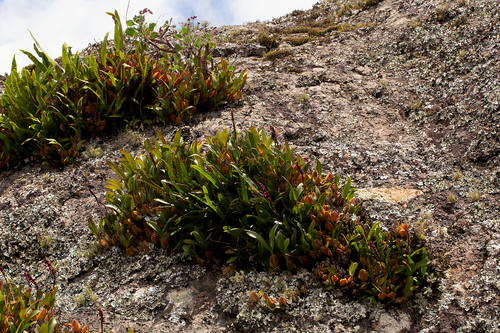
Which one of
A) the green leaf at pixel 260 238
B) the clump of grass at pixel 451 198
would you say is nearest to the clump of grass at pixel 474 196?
the clump of grass at pixel 451 198

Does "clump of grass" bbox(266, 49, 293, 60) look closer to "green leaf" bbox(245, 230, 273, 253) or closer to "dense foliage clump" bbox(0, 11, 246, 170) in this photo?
"dense foliage clump" bbox(0, 11, 246, 170)

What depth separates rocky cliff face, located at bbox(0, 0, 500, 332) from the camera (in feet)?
8.65

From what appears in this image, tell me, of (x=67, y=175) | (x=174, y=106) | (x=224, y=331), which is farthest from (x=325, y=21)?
(x=224, y=331)

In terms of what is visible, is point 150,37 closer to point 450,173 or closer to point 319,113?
point 319,113

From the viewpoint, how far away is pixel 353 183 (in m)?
3.71

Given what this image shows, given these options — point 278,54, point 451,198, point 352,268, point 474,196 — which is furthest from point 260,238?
point 278,54

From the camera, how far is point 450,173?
3562 mm

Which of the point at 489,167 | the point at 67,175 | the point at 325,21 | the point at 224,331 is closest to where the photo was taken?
the point at 224,331

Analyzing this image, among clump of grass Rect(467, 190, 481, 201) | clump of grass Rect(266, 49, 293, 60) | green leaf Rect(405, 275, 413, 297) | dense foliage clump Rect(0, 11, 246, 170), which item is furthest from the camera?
clump of grass Rect(266, 49, 293, 60)

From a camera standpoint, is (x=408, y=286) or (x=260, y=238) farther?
(x=260, y=238)

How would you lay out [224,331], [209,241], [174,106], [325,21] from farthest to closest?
[325,21] < [174,106] < [209,241] < [224,331]

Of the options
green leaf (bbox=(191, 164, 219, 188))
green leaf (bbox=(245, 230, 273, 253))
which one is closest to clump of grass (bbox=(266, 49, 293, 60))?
green leaf (bbox=(191, 164, 219, 188))

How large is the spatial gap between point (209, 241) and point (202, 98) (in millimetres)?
2400

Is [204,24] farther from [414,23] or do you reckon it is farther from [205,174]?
[205,174]
